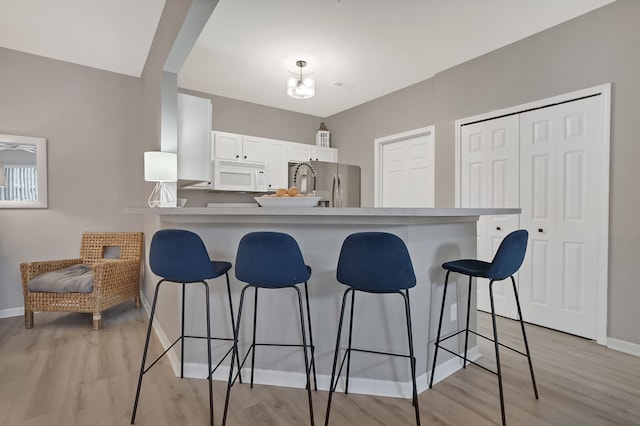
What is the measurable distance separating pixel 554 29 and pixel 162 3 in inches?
128

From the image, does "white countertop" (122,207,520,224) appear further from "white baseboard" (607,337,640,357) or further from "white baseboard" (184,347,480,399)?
"white baseboard" (607,337,640,357)

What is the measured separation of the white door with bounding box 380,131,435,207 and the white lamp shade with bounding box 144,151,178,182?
286 centimetres

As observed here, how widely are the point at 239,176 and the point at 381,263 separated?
3.14 meters

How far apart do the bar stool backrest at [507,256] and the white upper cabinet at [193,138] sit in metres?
2.41

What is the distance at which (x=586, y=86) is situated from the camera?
2.61 m

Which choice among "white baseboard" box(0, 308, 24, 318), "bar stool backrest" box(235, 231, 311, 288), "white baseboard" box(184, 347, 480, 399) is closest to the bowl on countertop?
"bar stool backrest" box(235, 231, 311, 288)

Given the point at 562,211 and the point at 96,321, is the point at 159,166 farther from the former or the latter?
the point at 562,211

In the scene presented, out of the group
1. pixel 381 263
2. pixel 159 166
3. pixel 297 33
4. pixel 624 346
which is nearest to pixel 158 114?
pixel 159 166

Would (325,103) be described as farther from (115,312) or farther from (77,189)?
(115,312)

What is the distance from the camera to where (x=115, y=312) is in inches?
130

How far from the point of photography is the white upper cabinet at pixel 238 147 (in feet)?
13.5

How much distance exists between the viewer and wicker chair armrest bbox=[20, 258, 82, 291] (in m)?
2.87

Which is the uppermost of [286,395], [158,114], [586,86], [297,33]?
[297,33]

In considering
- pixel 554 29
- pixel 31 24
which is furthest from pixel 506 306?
pixel 31 24
